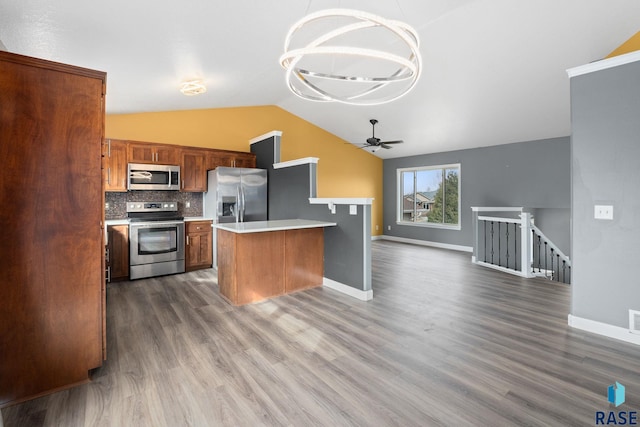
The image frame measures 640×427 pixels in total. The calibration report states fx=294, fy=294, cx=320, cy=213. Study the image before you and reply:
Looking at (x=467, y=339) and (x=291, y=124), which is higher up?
(x=291, y=124)

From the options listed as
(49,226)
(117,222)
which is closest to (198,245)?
Result: (117,222)

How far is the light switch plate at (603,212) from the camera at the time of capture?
2.69 metres

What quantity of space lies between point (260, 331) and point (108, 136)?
432cm

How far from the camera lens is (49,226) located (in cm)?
Answer: 189

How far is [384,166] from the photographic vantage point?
31.4 ft

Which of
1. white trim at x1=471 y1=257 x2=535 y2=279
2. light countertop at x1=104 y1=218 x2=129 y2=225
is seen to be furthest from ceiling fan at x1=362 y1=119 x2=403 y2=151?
light countertop at x1=104 y1=218 x2=129 y2=225

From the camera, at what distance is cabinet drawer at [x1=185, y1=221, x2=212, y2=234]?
201 inches

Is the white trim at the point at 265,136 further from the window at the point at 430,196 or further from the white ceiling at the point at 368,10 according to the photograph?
the window at the point at 430,196

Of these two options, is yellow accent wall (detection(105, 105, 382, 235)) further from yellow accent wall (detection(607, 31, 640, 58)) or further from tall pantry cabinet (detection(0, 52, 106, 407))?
yellow accent wall (detection(607, 31, 640, 58))

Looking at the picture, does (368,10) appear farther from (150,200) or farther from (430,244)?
(430,244)

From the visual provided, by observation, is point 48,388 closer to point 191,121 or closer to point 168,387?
point 168,387

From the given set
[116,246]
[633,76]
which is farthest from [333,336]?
[116,246]

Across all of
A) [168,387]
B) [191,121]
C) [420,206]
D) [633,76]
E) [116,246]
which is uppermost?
[191,121]

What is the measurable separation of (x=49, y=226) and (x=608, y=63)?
4.62 m
